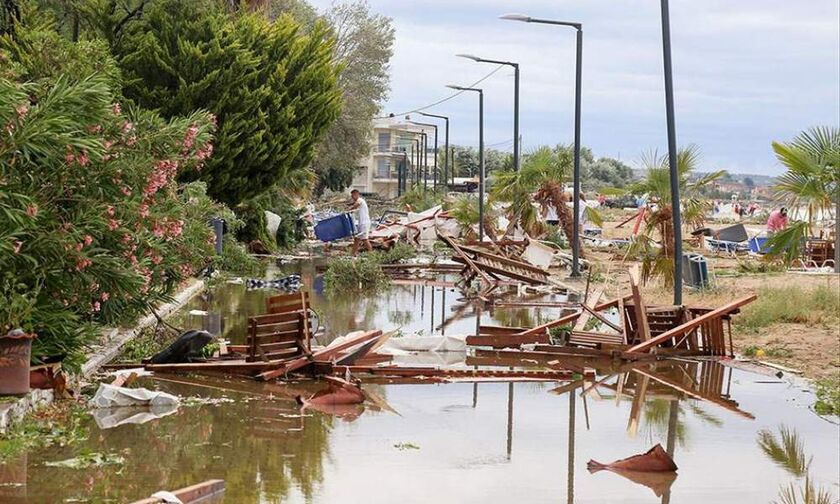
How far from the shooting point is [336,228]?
151 ft

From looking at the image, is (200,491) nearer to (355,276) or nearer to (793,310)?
(793,310)

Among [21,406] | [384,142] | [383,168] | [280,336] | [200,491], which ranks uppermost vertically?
[384,142]

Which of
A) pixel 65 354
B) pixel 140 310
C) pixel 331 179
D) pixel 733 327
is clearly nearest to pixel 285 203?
pixel 733 327

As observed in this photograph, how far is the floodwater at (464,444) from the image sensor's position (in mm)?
9992

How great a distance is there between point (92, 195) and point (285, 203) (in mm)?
32734

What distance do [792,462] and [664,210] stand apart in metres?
16.3

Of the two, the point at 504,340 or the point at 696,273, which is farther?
the point at 696,273

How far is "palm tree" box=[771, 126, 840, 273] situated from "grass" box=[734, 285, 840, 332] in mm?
1180

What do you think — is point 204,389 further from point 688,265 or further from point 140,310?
point 688,265

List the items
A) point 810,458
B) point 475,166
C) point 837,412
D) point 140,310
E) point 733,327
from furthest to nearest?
point 475,166, point 733,327, point 140,310, point 837,412, point 810,458

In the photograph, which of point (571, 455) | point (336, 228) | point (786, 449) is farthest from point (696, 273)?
point (336, 228)

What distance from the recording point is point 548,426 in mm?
12953

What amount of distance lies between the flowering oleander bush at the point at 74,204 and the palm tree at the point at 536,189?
76.2 feet

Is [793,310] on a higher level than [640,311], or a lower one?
lower
